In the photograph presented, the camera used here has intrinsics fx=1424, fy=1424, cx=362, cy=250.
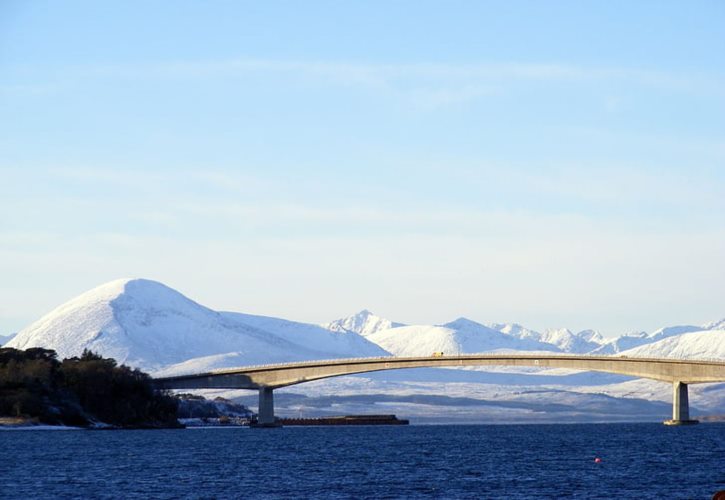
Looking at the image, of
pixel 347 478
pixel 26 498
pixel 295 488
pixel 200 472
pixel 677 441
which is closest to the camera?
pixel 26 498

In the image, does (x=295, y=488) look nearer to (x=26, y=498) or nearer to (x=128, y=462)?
(x=26, y=498)

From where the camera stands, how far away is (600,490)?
97312 millimetres

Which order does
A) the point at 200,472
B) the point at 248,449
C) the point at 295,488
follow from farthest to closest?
the point at 248,449
the point at 200,472
the point at 295,488

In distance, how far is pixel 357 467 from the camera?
4742 inches

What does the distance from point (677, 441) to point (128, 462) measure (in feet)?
236

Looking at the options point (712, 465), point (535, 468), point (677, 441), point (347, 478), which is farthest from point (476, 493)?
point (677, 441)

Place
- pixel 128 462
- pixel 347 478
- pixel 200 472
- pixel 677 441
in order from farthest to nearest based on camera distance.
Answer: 1. pixel 677 441
2. pixel 128 462
3. pixel 200 472
4. pixel 347 478

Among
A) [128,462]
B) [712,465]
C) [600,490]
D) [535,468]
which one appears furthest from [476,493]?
[128,462]

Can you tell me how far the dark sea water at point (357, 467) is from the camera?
97.1 meters

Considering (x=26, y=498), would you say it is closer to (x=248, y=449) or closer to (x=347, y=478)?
(x=347, y=478)

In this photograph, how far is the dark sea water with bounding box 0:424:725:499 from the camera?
97062mm

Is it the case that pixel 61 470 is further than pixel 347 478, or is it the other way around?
pixel 61 470

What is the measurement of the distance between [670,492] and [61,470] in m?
50.0

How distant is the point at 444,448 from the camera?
15625cm
